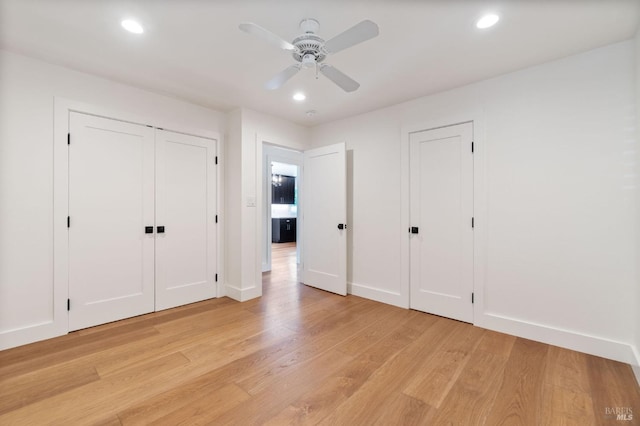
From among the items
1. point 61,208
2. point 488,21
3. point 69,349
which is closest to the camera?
point 488,21

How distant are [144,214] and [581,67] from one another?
4576 mm

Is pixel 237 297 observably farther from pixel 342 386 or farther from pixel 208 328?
pixel 342 386

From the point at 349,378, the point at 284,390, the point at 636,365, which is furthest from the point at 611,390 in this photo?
the point at 284,390

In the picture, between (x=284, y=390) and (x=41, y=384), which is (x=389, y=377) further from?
(x=41, y=384)

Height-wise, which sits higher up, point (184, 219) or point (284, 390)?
point (184, 219)

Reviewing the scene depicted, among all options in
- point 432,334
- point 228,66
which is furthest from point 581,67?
point 228,66

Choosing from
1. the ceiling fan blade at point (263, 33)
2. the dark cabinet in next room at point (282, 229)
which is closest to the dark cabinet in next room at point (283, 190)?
the dark cabinet in next room at point (282, 229)

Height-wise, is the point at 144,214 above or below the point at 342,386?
above

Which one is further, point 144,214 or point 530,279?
point 144,214

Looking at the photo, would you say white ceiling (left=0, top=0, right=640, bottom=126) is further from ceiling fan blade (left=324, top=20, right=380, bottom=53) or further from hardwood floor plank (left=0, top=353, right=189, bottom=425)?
hardwood floor plank (left=0, top=353, right=189, bottom=425)

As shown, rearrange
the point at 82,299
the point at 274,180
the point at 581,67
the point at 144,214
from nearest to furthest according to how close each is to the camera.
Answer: the point at 581,67, the point at 82,299, the point at 144,214, the point at 274,180

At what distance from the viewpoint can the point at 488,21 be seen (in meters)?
1.97

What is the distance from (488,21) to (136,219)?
3.79 metres

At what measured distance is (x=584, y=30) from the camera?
81.9 inches
